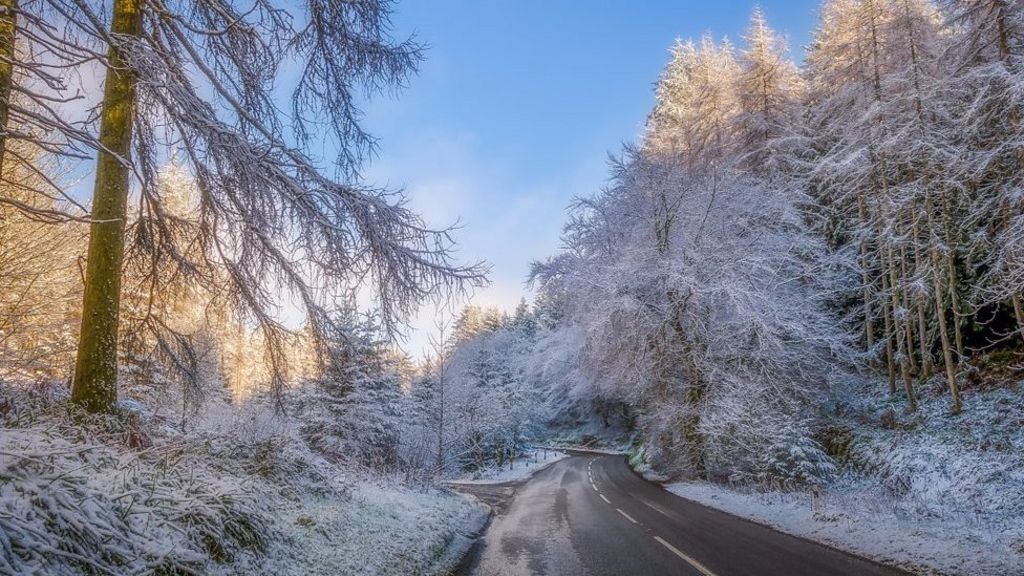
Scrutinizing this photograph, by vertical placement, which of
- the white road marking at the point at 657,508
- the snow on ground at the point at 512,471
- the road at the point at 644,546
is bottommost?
the snow on ground at the point at 512,471

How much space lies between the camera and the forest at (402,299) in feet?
16.0

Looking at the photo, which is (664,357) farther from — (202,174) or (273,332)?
(202,174)

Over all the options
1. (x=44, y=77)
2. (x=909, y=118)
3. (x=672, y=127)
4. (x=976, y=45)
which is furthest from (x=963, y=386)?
(x=44, y=77)

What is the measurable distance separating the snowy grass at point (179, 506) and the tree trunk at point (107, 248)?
364mm

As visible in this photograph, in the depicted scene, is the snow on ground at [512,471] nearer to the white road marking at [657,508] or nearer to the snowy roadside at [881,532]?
the white road marking at [657,508]

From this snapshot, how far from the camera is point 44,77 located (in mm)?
2883

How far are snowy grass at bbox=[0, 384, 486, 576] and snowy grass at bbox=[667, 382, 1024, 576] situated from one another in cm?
640

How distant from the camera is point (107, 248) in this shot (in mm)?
5715

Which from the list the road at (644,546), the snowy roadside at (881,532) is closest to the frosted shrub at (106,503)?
the road at (644,546)

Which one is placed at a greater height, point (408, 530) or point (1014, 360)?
point (1014, 360)

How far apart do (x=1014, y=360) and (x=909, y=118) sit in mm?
8060

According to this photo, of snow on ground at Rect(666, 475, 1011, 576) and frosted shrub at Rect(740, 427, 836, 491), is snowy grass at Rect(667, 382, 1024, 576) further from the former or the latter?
frosted shrub at Rect(740, 427, 836, 491)

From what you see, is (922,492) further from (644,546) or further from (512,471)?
(512,471)

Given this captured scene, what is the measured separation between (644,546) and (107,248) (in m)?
8.40
